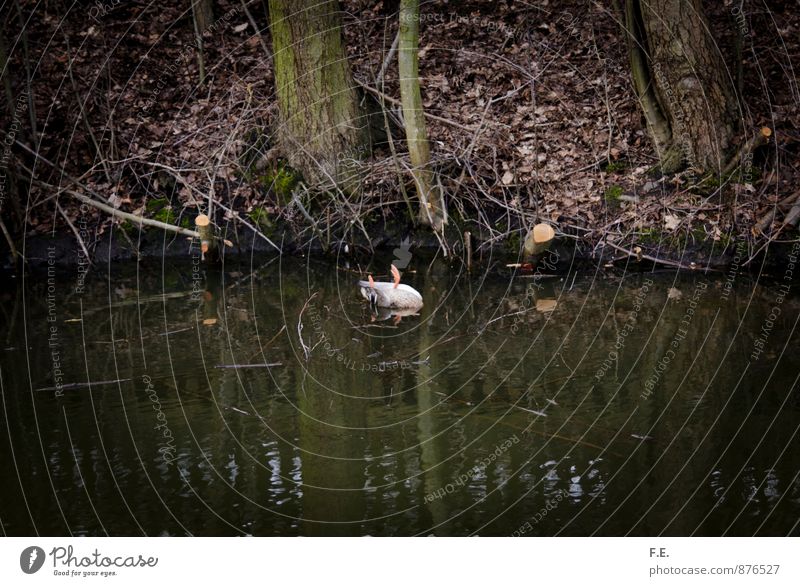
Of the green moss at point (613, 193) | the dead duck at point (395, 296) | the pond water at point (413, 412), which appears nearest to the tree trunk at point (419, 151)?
the pond water at point (413, 412)

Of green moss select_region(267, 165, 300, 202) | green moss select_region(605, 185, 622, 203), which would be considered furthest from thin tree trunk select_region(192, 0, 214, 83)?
green moss select_region(605, 185, 622, 203)

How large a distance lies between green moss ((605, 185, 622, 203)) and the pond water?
1421 millimetres

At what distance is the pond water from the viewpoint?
489 cm

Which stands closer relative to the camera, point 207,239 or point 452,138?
point 207,239

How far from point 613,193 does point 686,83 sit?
1573 millimetres

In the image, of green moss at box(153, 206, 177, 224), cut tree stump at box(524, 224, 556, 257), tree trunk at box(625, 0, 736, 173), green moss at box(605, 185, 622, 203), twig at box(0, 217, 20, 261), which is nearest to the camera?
cut tree stump at box(524, 224, 556, 257)

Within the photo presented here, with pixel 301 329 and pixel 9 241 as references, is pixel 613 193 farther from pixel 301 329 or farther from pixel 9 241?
pixel 9 241

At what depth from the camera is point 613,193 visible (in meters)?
10.9

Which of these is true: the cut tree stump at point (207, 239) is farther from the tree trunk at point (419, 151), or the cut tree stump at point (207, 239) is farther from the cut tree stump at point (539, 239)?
the cut tree stump at point (539, 239)

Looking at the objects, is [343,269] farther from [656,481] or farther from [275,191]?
[656,481]

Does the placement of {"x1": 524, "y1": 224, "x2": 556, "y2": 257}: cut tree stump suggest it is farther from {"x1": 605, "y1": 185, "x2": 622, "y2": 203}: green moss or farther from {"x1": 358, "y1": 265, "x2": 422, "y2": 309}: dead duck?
{"x1": 358, "y1": 265, "x2": 422, "y2": 309}: dead duck

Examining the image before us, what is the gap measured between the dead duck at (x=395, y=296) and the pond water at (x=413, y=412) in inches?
7.0

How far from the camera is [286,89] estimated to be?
11531 mm

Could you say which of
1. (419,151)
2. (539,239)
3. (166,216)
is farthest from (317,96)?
(539,239)
